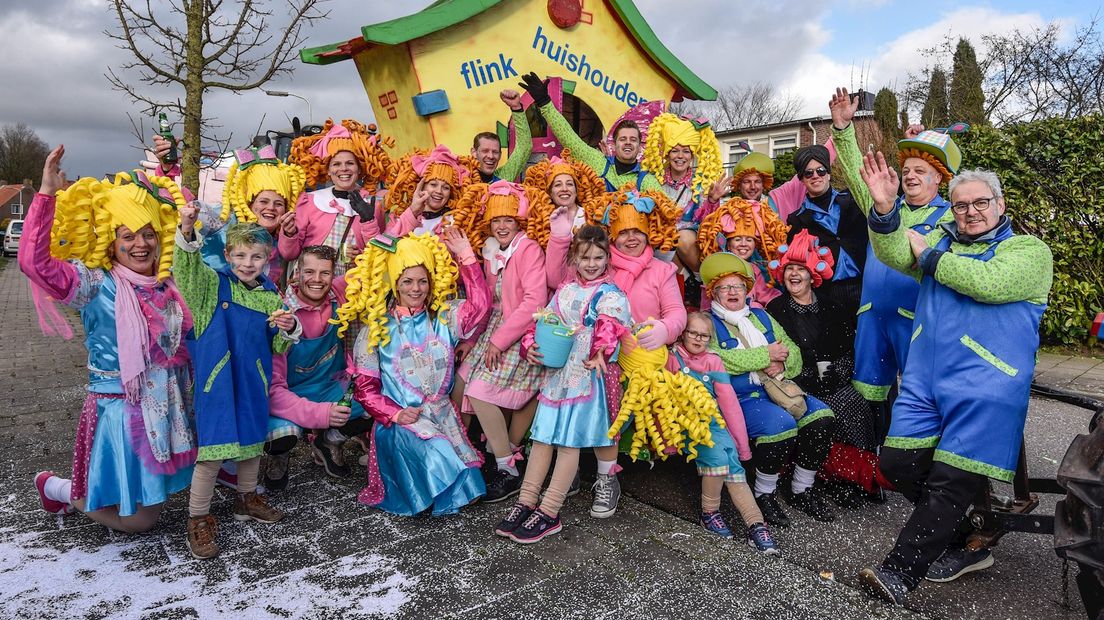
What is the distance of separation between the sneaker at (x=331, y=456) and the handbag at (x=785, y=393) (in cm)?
228

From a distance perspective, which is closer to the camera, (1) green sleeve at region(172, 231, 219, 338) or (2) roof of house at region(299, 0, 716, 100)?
(1) green sleeve at region(172, 231, 219, 338)

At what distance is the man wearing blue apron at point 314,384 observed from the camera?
3580mm

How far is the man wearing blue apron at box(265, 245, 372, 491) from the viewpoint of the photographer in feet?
11.7

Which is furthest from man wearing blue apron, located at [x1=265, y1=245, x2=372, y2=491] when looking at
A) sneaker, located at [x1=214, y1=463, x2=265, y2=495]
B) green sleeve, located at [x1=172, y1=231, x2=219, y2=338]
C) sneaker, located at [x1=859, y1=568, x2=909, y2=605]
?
sneaker, located at [x1=859, y1=568, x2=909, y2=605]

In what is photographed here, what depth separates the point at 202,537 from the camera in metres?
2.98

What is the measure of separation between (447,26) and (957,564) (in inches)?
177

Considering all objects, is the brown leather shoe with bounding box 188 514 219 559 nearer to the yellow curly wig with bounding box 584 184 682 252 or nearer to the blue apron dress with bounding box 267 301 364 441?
the blue apron dress with bounding box 267 301 364 441

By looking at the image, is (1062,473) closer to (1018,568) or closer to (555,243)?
(1018,568)

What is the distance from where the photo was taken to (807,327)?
375 centimetres

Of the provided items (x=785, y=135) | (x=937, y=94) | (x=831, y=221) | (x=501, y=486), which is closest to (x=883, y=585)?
(x=501, y=486)

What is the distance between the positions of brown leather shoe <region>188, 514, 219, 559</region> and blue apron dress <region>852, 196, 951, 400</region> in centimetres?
314

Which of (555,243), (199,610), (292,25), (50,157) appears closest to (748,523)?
(555,243)

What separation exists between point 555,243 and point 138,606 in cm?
244

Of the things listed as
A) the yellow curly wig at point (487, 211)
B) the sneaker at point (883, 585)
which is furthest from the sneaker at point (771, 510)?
the yellow curly wig at point (487, 211)
